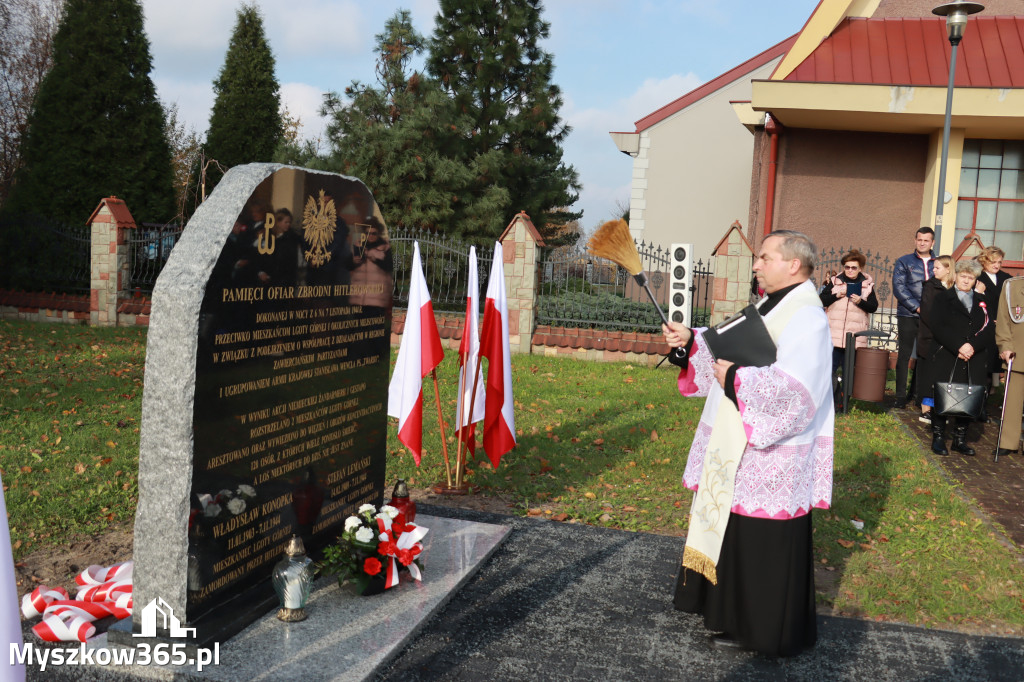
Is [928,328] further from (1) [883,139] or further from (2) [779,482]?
(1) [883,139]

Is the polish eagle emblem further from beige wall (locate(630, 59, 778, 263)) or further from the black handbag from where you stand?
beige wall (locate(630, 59, 778, 263))

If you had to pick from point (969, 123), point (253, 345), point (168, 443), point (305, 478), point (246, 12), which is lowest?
point (305, 478)

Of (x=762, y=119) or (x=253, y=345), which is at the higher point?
(x=762, y=119)

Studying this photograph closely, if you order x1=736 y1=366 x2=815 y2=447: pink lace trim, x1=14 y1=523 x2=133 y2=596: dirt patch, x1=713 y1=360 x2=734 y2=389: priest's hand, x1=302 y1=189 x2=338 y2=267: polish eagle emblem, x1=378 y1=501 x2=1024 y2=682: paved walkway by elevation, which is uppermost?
x1=302 y1=189 x2=338 y2=267: polish eagle emblem

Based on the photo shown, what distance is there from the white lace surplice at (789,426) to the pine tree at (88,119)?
17.2 metres

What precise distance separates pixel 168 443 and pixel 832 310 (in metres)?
8.34

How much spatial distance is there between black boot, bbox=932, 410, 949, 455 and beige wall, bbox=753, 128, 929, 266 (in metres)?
8.39

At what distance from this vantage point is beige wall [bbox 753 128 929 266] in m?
15.7

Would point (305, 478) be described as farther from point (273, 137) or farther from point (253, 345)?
point (273, 137)

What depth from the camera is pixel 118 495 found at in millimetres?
5914

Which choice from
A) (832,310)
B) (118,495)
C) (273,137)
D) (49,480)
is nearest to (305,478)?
(118,495)

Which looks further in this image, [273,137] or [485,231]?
[273,137]

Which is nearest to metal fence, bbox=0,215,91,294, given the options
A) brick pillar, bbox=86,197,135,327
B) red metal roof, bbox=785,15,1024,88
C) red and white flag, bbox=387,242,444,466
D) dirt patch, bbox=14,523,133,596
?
brick pillar, bbox=86,197,135,327

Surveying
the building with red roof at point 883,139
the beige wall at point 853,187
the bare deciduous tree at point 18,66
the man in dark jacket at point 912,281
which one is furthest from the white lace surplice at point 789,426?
the bare deciduous tree at point 18,66
